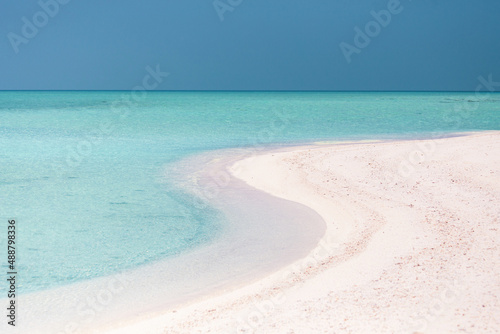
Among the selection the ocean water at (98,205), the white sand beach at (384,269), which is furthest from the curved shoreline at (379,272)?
the ocean water at (98,205)

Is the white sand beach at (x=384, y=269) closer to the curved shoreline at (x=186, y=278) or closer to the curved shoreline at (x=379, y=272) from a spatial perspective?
the curved shoreline at (x=379, y=272)

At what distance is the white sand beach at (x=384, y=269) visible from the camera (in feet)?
14.3

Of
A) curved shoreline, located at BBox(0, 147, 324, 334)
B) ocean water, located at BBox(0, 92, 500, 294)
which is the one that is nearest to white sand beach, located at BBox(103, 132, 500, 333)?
curved shoreline, located at BBox(0, 147, 324, 334)

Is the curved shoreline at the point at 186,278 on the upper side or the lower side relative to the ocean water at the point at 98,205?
upper

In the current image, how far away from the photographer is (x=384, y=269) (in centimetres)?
557

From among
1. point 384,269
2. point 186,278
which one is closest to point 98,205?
point 186,278

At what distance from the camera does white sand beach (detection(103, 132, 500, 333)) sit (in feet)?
14.3

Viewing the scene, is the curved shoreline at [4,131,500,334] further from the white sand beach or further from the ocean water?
the ocean water

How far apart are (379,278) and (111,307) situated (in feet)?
9.14

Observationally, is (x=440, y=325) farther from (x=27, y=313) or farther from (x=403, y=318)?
(x=27, y=313)

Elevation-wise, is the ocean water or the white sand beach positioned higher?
the white sand beach

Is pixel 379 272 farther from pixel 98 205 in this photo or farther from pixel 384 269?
pixel 98 205

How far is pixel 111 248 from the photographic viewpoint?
23.5ft

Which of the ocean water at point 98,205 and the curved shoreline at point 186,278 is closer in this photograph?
the curved shoreline at point 186,278
